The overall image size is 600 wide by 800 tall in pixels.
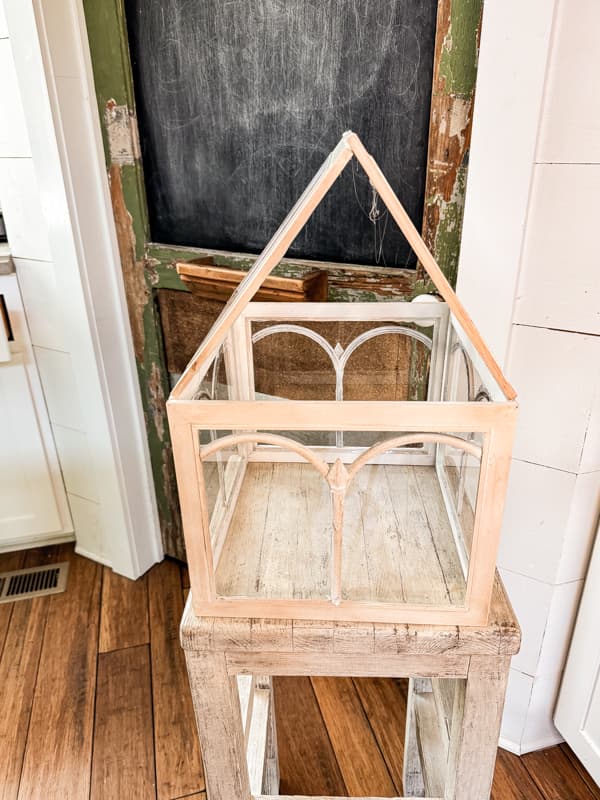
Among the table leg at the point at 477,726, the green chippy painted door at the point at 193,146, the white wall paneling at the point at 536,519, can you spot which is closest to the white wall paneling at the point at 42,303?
the green chippy painted door at the point at 193,146

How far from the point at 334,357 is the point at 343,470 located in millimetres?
266

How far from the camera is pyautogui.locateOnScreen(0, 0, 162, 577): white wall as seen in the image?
4.28 feet

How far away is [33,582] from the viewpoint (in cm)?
183

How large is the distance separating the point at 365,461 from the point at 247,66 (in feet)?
3.11

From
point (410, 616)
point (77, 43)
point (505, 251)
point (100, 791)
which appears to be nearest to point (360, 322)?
point (505, 251)

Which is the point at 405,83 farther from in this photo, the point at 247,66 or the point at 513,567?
the point at 513,567

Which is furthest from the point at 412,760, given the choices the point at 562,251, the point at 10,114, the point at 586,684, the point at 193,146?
the point at 10,114

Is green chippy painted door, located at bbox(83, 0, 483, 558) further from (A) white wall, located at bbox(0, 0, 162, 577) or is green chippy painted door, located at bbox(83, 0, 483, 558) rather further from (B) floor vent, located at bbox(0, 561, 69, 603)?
(B) floor vent, located at bbox(0, 561, 69, 603)

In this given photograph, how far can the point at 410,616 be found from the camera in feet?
2.29

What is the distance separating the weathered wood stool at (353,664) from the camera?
2.30 ft

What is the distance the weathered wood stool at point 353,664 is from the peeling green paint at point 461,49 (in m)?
0.81

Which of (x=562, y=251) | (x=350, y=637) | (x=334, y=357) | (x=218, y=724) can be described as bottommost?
(x=218, y=724)

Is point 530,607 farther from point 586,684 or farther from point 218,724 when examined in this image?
point 218,724

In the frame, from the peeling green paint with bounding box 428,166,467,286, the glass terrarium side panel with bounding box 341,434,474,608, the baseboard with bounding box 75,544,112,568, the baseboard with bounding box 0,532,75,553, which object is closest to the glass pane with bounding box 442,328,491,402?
the glass terrarium side panel with bounding box 341,434,474,608
